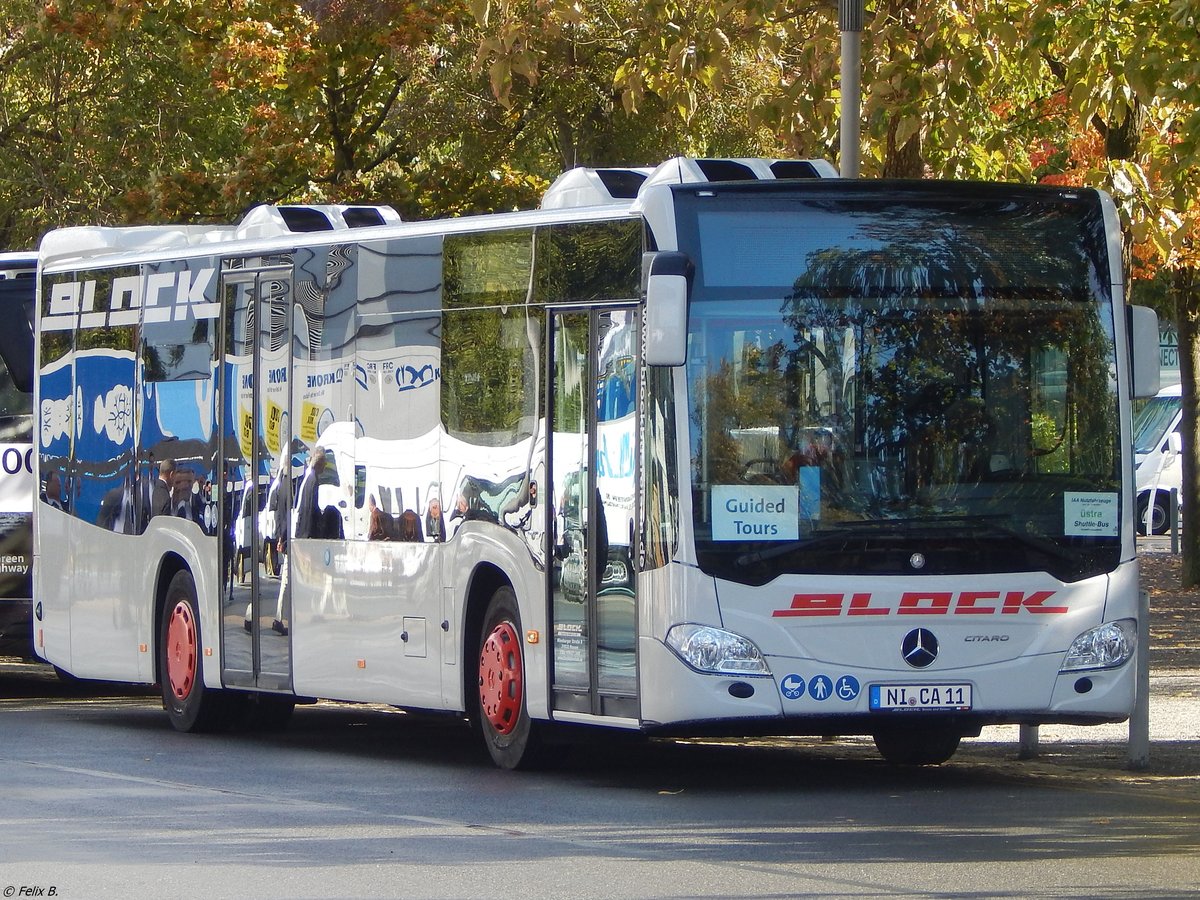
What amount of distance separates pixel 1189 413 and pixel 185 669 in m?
13.8

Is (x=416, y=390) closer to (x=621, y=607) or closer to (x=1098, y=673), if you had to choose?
(x=621, y=607)

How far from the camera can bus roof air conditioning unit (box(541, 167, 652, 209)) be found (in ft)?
42.5

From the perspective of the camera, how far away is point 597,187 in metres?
13.0

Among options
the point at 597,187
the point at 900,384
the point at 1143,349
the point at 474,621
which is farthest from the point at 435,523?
the point at 1143,349

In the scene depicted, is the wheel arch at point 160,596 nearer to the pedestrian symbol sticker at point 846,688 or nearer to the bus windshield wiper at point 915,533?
the bus windshield wiper at point 915,533

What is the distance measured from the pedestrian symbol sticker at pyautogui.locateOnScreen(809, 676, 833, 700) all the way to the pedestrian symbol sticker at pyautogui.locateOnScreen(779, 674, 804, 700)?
5 cm

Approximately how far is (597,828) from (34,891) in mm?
2734

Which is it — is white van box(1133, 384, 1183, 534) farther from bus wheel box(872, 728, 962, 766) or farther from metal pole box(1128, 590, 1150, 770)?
metal pole box(1128, 590, 1150, 770)

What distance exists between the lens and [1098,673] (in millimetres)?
12047

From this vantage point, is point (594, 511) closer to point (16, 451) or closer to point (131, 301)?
point (131, 301)

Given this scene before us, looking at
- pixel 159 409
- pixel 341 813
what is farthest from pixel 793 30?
pixel 341 813

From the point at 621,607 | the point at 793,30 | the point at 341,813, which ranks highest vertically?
the point at 793,30

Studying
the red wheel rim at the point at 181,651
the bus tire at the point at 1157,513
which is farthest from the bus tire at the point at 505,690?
the bus tire at the point at 1157,513

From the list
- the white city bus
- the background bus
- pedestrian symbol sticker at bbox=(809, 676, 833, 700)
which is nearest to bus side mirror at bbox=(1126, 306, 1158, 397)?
the white city bus
